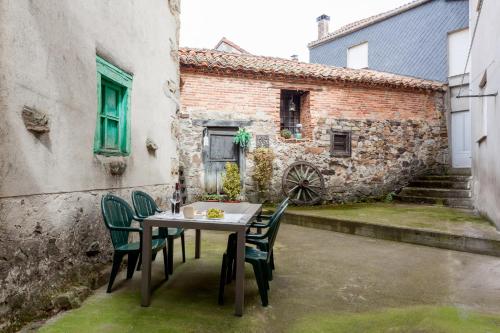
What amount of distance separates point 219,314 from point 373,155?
738 cm

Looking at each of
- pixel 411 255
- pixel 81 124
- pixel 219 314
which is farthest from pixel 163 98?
pixel 411 255

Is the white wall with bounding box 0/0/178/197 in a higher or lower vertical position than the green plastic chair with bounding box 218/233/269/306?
higher

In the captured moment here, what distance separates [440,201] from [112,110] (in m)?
7.44

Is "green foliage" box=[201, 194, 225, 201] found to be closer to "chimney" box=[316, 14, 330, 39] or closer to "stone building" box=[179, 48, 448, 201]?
"stone building" box=[179, 48, 448, 201]

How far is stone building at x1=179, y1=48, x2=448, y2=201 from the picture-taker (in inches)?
295

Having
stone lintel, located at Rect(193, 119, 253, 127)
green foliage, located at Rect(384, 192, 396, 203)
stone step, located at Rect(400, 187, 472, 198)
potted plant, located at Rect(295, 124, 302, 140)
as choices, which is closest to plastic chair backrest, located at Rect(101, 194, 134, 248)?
stone lintel, located at Rect(193, 119, 253, 127)

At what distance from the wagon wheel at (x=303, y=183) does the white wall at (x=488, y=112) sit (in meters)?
3.18

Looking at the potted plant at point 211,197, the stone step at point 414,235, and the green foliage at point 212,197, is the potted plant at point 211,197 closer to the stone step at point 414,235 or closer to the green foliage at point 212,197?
the green foliage at point 212,197

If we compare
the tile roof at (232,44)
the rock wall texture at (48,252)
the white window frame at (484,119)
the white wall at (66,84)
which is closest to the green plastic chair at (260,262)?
the rock wall texture at (48,252)

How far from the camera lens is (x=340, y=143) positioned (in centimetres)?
859

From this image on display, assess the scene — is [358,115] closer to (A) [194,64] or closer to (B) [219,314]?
(A) [194,64]

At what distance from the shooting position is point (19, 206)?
213cm

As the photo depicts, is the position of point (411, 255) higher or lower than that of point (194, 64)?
lower

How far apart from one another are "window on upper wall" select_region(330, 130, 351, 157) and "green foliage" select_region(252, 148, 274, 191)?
173 centimetres
